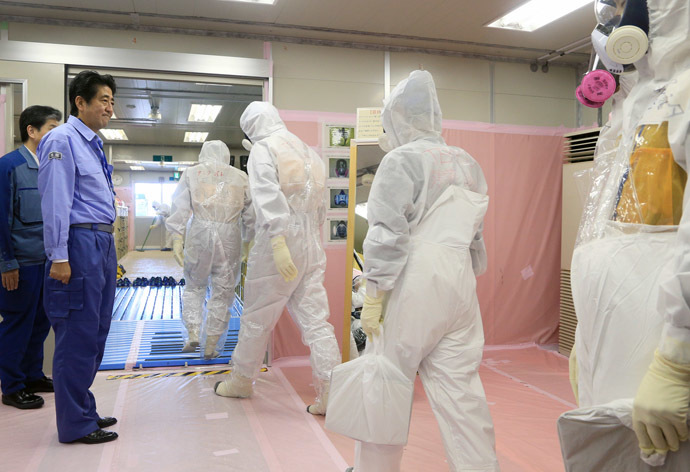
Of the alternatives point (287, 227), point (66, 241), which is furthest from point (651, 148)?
point (66, 241)

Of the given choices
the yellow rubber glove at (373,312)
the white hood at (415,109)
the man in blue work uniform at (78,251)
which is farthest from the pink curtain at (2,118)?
the yellow rubber glove at (373,312)

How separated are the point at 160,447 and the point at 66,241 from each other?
0.99 metres

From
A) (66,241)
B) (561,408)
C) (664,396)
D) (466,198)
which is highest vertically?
(466,198)

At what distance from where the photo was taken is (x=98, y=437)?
2.32 metres

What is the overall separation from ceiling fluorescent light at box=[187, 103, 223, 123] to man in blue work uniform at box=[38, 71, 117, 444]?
2805 mm

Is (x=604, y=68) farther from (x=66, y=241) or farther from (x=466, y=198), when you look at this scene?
(x=66, y=241)

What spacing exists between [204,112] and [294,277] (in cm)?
318

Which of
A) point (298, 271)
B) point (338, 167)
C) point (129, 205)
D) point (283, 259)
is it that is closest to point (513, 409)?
point (298, 271)

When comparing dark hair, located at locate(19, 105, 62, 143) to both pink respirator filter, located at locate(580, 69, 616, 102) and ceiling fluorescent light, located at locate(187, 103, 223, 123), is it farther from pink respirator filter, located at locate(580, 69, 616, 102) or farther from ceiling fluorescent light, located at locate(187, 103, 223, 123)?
pink respirator filter, located at locate(580, 69, 616, 102)

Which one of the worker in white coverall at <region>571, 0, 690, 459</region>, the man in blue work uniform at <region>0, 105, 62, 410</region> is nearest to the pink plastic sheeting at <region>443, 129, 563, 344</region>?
the man in blue work uniform at <region>0, 105, 62, 410</region>

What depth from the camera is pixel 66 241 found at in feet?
7.00

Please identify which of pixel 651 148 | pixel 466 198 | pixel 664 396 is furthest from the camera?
pixel 466 198

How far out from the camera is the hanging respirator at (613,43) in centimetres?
107

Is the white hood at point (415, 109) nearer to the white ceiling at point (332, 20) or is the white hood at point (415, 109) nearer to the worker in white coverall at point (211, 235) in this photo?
the white ceiling at point (332, 20)
